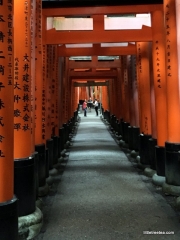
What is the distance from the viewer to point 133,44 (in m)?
8.09

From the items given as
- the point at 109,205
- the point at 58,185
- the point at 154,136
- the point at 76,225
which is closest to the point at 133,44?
the point at 154,136

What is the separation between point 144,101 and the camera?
6.86 metres

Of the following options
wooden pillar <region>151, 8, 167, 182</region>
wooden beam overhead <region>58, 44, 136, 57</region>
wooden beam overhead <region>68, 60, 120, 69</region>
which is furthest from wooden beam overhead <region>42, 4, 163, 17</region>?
wooden beam overhead <region>68, 60, 120, 69</region>

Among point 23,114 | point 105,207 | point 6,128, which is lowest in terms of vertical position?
point 105,207

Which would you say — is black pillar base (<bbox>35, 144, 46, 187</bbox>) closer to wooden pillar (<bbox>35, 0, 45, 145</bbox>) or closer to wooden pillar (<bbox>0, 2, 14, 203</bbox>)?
wooden pillar (<bbox>35, 0, 45, 145</bbox>)

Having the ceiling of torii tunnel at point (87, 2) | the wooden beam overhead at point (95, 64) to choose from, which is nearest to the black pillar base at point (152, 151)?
the ceiling of torii tunnel at point (87, 2)

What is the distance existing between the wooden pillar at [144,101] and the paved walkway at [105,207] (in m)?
0.51

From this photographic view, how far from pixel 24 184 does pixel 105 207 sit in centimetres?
140

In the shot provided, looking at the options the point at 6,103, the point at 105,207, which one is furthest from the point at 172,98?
the point at 6,103

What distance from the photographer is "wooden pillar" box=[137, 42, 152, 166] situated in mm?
6785

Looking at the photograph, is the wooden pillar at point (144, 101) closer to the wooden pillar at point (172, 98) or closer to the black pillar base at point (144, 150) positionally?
the black pillar base at point (144, 150)

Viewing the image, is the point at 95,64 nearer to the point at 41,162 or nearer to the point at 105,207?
the point at 41,162

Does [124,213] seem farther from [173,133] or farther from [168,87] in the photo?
[168,87]

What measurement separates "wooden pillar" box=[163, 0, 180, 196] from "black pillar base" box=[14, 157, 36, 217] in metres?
2.37
